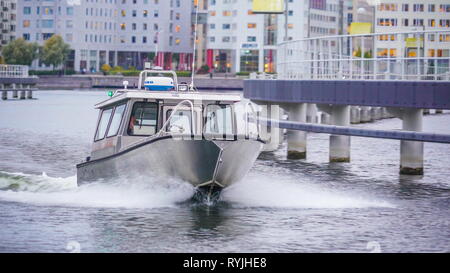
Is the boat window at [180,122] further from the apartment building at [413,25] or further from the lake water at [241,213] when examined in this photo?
the apartment building at [413,25]

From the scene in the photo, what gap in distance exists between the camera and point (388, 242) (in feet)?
91.7

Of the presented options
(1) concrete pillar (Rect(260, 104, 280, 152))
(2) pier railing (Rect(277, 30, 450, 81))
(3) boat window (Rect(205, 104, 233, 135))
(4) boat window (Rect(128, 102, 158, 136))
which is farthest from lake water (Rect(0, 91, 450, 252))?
(1) concrete pillar (Rect(260, 104, 280, 152))

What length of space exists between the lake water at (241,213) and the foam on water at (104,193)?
3cm

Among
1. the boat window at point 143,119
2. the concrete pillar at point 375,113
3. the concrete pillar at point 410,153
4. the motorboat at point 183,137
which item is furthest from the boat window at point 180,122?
the concrete pillar at point 375,113

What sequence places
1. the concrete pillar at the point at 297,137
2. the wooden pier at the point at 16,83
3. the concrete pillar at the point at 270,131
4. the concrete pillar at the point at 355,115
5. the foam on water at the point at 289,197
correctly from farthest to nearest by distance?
the wooden pier at the point at 16,83 → the concrete pillar at the point at 355,115 → the concrete pillar at the point at 270,131 → the concrete pillar at the point at 297,137 → the foam on water at the point at 289,197

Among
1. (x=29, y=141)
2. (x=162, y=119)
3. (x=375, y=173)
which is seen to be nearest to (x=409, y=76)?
(x=375, y=173)

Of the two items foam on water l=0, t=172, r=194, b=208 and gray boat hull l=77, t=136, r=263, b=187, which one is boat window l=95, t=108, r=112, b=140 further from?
gray boat hull l=77, t=136, r=263, b=187

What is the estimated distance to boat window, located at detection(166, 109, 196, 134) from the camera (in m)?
30.8

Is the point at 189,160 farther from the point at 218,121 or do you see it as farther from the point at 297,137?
the point at 297,137

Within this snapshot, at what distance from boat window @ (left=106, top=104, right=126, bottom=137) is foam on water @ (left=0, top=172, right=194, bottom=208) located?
1469mm

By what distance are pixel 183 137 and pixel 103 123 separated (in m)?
4.82

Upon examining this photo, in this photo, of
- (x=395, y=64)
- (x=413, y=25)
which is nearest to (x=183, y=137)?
(x=395, y=64)

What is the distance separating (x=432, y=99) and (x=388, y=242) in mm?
10716

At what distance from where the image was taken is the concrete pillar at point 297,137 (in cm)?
5050
